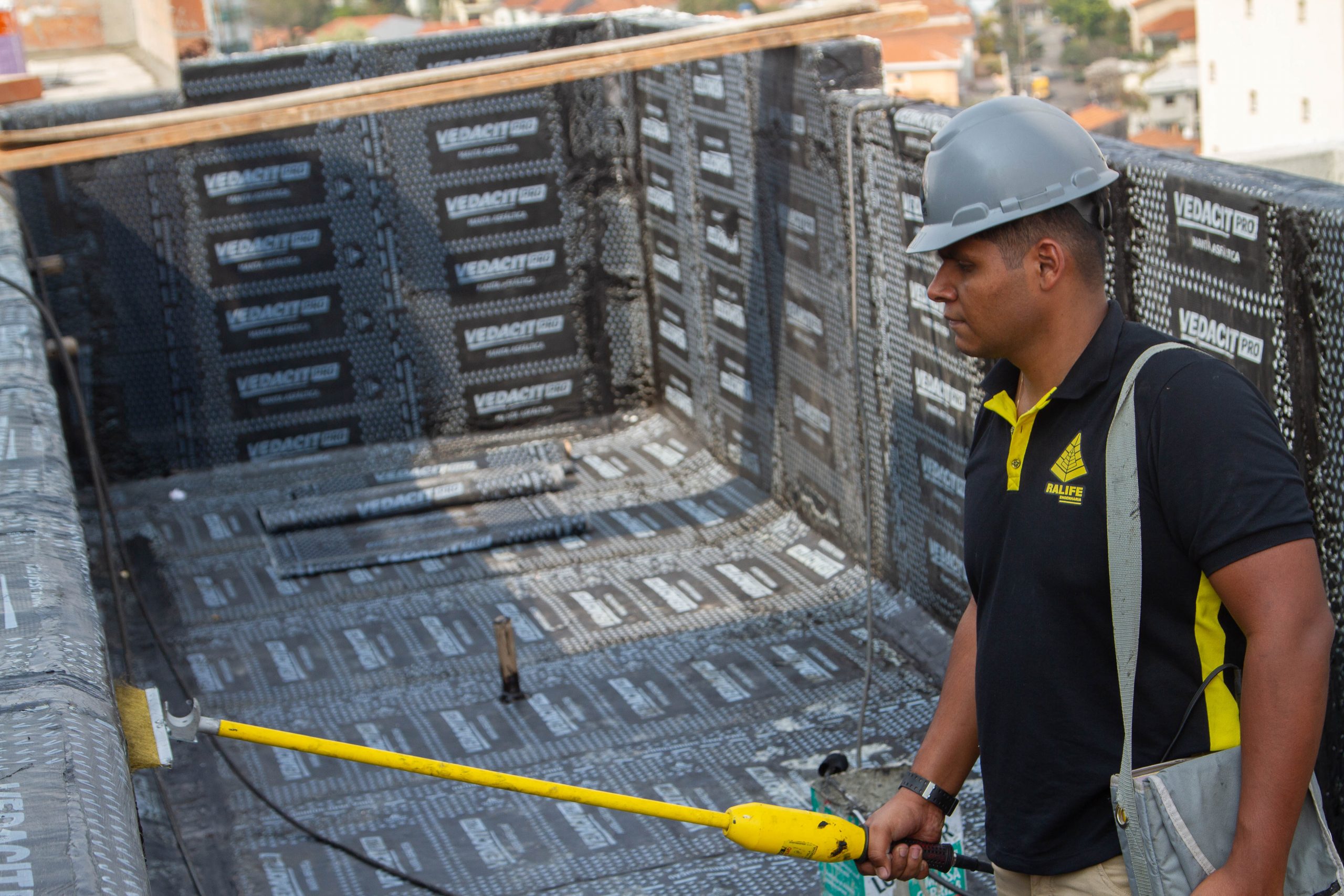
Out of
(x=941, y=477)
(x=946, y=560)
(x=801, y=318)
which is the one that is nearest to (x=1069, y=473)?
(x=941, y=477)

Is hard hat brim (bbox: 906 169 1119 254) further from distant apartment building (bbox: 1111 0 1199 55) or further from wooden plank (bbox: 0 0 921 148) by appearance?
distant apartment building (bbox: 1111 0 1199 55)

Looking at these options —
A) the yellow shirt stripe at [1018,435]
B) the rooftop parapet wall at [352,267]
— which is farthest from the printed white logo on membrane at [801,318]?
the yellow shirt stripe at [1018,435]

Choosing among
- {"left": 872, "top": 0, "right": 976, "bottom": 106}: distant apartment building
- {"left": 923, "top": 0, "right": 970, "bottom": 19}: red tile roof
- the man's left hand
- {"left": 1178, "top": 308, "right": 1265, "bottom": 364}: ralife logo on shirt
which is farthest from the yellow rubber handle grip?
{"left": 923, "top": 0, "right": 970, "bottom": 19}: red tile roof

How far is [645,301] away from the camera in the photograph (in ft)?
30.8

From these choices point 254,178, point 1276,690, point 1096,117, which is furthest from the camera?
point 1096,117

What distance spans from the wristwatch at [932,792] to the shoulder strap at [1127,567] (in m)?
0.60

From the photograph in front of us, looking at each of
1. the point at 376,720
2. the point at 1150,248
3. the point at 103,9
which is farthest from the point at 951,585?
the point at 103,9

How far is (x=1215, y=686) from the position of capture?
2096mm

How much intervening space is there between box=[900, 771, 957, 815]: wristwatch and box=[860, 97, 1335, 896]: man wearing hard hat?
22 cm

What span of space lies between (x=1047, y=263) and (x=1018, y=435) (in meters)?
0.30

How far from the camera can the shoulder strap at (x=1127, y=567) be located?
2047 millimetres

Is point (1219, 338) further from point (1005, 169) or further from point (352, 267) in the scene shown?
point (352, 267)

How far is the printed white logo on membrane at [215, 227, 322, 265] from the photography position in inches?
346

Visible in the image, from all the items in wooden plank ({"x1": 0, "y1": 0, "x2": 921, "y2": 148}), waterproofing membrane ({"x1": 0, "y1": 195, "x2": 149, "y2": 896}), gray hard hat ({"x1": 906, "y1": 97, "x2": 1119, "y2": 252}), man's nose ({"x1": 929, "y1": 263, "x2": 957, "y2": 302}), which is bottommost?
waterproofing membrane ({"x1": 0, "y1": 195, "x2": 149, "y2": 896})
